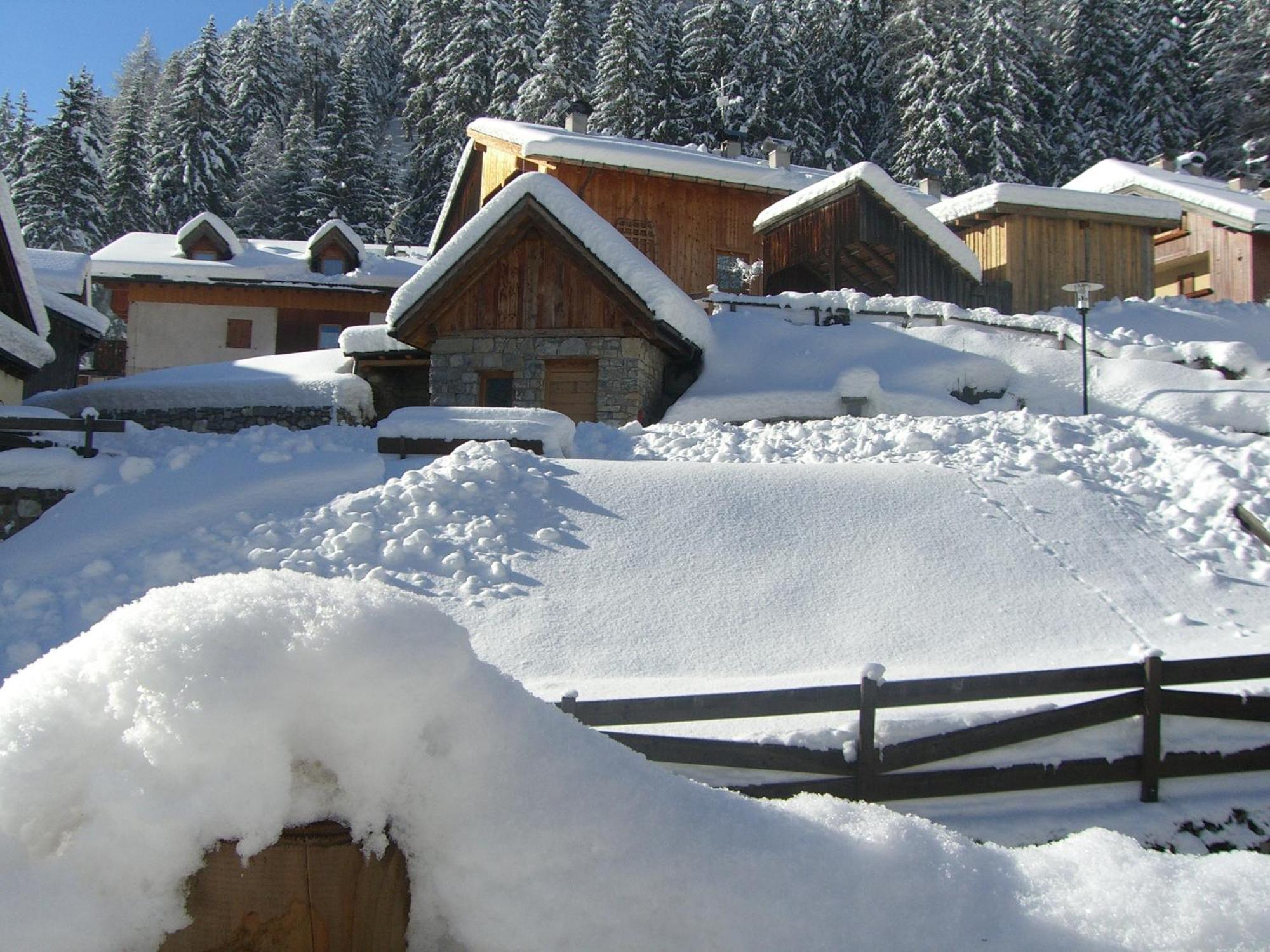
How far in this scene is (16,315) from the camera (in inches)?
718

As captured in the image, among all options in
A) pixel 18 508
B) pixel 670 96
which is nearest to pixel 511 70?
pixel 670 96

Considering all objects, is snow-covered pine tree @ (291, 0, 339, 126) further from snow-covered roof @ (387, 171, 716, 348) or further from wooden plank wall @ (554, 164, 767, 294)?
snow-covered roof @ (387, 171, 716, 348)

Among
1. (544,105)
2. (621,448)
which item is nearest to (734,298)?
(621,448)

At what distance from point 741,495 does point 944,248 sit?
14230 millimetres

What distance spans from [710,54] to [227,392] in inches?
1587

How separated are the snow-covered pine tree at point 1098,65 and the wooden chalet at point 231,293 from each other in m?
36.8

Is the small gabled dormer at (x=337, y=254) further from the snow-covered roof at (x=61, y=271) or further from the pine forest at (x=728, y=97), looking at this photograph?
the pine forest at (x=728, y=97)

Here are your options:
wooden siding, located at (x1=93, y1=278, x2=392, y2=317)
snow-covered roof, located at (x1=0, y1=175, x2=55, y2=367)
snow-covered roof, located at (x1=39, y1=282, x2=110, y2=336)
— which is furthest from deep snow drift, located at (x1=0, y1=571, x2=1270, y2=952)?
wooden siding, located at (x1=93, y1=278, x2=392, y2=317)

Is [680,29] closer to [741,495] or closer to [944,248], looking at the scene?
[944,248]

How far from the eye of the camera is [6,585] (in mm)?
9734

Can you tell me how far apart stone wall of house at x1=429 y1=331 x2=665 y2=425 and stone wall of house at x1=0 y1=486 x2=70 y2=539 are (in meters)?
7.17

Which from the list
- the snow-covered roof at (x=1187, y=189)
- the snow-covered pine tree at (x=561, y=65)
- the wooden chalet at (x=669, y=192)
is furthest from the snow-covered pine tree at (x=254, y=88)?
the snow-covered roof at (x=1187, y=189)

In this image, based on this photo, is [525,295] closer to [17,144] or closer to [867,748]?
[867,748]

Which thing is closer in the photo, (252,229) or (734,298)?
(734,298)
